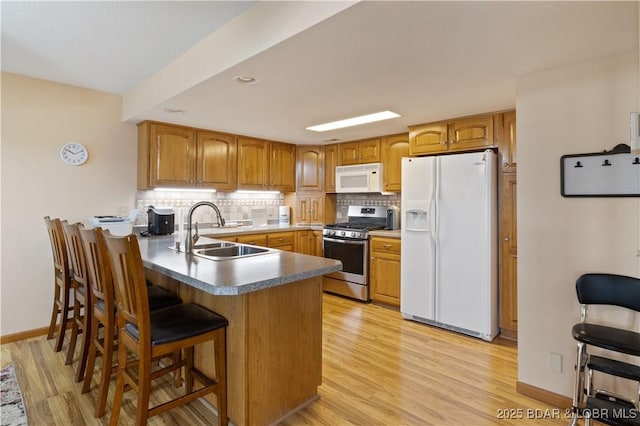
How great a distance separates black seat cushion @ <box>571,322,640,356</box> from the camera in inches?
61.0

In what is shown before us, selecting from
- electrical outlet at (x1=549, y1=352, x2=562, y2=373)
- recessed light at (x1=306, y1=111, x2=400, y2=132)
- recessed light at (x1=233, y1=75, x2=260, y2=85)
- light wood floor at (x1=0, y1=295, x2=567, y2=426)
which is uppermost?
recessed light at (x1=306, y1=111, x2=400, y2=132)

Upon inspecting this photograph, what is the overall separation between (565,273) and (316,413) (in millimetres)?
1731

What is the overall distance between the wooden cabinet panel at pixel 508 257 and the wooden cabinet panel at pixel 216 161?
311 centimetres

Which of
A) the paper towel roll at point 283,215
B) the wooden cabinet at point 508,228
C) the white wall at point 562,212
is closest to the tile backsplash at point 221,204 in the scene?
the paper towel roll at point 283,215

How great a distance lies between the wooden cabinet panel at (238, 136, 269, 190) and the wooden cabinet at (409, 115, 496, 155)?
6.70 feet

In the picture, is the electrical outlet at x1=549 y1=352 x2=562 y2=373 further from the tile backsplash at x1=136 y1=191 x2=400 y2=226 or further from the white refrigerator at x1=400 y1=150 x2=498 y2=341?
the tile backsplash at x1=136 y1=191 x2=400 y2=226

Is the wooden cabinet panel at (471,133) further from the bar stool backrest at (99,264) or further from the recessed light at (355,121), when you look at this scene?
the bar stool backrest at (99,264)

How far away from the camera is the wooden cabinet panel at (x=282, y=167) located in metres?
4.75

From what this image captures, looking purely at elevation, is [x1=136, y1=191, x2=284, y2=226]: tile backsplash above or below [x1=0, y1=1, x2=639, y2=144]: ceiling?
below

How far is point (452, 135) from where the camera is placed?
3344 millimetres

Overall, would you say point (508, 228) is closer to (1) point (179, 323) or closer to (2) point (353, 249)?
(2) point (353, 249)

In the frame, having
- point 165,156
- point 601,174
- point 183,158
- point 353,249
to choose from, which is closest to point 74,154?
point 165,156

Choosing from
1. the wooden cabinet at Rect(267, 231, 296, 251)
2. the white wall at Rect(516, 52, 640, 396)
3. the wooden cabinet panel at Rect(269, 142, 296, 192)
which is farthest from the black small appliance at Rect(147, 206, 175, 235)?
the white wall at Rect(516, 52, 640, 396)

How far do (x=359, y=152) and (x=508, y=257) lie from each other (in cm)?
227
